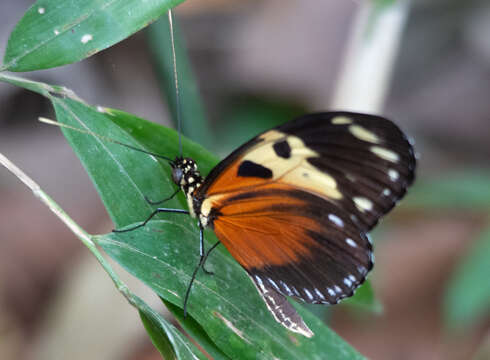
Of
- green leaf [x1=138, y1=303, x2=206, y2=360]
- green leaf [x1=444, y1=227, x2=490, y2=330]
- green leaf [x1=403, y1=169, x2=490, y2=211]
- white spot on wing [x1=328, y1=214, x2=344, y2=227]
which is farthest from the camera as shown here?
green leaf [x1=403, y1=169, x2=490, y2=211]

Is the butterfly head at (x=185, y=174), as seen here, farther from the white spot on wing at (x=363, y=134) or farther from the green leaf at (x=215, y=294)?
the white spot on wing at (x=363, y=134)

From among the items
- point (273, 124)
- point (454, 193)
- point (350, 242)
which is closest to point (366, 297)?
point (350, 242)

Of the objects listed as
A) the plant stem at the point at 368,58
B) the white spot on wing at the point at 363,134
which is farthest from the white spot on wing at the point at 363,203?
the plant stem at the point at 368,58

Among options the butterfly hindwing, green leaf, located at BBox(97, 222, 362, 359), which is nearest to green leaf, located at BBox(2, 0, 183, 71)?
green leaf, located at BBox(97, 222, 362, 359)

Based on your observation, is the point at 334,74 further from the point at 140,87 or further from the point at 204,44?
the point at 140,87

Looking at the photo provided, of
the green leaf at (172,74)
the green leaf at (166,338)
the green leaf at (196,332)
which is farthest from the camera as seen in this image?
the green leaf at (172,74)

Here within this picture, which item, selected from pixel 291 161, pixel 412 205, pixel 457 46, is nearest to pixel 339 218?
pixel 291 161

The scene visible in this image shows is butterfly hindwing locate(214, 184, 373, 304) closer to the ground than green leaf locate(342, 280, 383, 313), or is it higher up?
higher up

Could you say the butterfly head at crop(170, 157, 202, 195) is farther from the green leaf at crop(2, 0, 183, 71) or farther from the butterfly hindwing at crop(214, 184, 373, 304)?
the green leaf at crop(2, 0, 183, 71)

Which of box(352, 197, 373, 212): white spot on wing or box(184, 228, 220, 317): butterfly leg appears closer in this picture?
box(184, 228, 220, 317): butterfly leg
